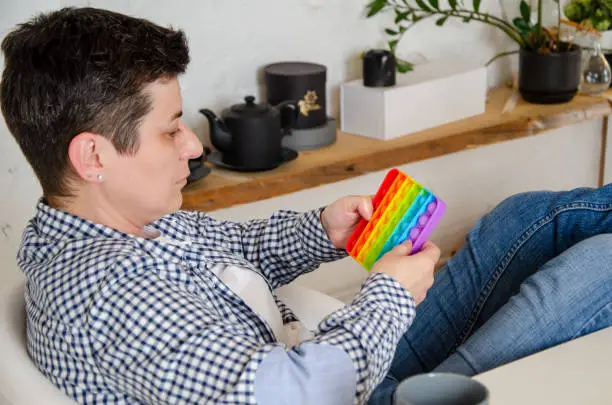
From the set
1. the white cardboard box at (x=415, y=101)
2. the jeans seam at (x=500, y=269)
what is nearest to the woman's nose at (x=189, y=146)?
the jeans seam at (x=500, y=269)

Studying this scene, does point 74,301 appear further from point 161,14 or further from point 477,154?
point 477,154

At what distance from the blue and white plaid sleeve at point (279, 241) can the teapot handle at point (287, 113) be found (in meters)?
0.72

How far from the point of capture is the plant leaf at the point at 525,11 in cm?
265

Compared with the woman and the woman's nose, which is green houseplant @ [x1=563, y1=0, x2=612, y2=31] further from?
the woman's nose

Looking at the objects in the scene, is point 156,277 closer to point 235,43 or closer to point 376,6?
point 235,43

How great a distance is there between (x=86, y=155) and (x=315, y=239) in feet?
1.41

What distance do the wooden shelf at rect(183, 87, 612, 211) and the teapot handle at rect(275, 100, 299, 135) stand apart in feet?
0.30

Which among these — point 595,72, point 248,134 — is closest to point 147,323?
point 248,134

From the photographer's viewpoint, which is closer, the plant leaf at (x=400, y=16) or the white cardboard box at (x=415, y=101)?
the white cardboard box at (x=415, y=101)

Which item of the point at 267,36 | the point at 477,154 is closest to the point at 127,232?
the point at 267,36

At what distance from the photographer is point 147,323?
1026 millimetres

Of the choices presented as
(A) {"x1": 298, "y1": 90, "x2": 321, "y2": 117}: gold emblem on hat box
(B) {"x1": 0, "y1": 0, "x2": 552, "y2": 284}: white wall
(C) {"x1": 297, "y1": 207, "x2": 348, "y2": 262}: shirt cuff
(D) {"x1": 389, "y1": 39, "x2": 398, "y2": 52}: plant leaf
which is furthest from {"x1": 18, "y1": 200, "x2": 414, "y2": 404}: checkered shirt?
(D) {"x1": 389, "y1": 39, "x2": 398, "y2": 52}: plant leaf

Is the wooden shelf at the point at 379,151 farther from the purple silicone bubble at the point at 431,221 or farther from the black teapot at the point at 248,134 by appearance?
the purple silicone bubble at the point at 431,221

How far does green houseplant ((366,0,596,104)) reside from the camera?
2578 mm
